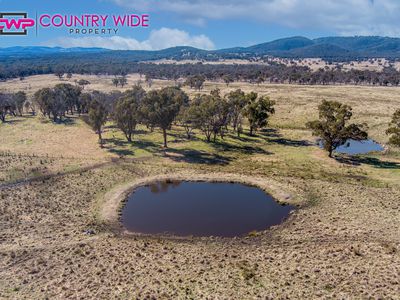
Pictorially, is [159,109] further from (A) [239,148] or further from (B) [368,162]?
(B) [368,162]

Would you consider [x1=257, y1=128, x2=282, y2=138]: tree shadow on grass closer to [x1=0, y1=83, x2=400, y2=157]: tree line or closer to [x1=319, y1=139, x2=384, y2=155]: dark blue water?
[x1=0, y1=83, x2=400, y2=157]: tree line

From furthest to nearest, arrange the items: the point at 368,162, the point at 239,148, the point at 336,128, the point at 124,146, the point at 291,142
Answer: the point at 291,142 → the point at 124,146 → the point at 239,148 → the point at 368,162 → the point at 336,128

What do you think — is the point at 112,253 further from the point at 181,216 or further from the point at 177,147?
the point at 177,147

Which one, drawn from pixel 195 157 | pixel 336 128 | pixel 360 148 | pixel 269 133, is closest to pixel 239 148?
pixel 195 157

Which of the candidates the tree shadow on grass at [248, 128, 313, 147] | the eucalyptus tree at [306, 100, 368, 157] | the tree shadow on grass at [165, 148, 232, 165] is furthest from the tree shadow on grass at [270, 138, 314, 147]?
the tree shadow on grass at [165, 148, 232, 165]

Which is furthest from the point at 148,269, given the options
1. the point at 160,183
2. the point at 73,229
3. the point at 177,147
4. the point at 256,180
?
the point at 177,147

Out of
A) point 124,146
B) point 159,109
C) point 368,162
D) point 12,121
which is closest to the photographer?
point 368,162

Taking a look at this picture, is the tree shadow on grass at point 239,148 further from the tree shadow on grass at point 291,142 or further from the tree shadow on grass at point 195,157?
the tree shadow on grass at point 291,142
